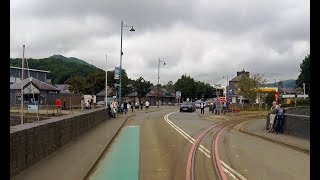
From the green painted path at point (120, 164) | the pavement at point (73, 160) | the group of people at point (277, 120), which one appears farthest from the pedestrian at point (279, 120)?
the green painted path at point (120, 164)

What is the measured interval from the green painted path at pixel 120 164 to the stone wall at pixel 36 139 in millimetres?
1696

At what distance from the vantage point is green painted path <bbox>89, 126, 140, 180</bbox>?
11.8 metres

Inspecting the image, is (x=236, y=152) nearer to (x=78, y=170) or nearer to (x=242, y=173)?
(x=242, y=173)

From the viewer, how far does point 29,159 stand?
12.1 m

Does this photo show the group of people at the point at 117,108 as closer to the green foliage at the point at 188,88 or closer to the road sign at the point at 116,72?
the road sign at the point at 116,72

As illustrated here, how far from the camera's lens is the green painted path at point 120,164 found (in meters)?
11.8

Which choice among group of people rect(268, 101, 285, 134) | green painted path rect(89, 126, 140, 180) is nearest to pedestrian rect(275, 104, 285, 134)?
group of people rect(268, 101, 285, 134)

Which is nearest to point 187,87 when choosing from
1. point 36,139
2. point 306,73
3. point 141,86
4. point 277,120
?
point 141,86

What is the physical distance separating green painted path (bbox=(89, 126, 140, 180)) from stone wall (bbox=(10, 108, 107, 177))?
66.8 inches

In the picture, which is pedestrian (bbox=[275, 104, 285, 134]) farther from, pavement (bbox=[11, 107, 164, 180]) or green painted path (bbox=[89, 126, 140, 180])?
pavement (bbox=[11, 107, 164, 180])

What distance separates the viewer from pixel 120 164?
14.0 meters

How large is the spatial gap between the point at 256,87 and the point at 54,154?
80071mm
